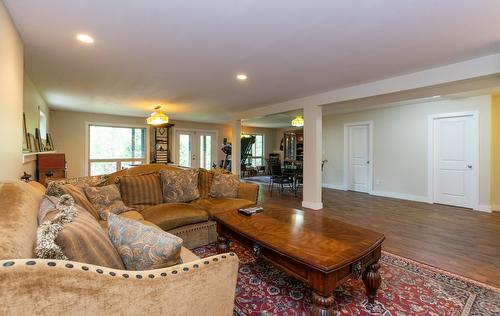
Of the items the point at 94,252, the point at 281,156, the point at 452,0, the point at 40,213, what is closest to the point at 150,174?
the point at 40,213

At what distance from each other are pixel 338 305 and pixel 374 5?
2270 mm

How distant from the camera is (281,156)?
1118 cm

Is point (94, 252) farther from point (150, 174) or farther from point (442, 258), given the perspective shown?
point (442, 258)

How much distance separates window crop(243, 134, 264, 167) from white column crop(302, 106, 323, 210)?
247 inches

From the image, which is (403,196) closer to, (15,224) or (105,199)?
(105,199)

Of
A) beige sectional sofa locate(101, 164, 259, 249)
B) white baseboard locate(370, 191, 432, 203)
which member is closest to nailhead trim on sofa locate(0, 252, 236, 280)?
beige sectional sofa locate(101, 164, 259, 249)

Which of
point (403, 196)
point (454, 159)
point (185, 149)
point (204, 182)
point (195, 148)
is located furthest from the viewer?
point (195, 148)

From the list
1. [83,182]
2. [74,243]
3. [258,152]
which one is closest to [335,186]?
[258,152]

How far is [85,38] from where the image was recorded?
2.41m

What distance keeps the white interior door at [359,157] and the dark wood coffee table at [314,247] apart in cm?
503

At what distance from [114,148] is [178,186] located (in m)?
5.27

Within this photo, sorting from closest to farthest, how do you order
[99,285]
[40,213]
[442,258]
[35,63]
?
1. [99,285]
2. [40,213]
3. [442,258]
4. [35,63]

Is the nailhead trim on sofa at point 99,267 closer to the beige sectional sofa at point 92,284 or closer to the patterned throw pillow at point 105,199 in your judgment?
the beige sectional sofa at point 92,284

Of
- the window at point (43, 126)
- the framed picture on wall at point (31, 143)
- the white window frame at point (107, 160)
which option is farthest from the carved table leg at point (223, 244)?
the white window frame at point (107, 160)
